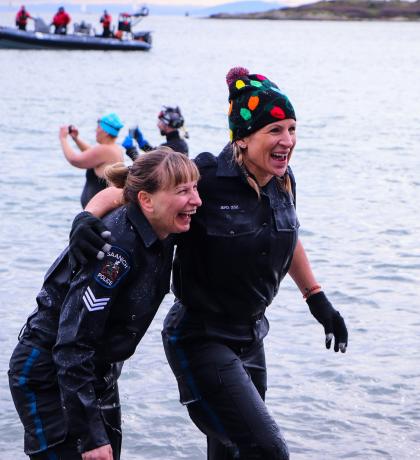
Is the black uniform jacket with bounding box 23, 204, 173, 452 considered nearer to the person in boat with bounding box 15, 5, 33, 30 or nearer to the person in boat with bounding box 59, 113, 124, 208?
the person in boat with bounding box 59, 113, 124, 208

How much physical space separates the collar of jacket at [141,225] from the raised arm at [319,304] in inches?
37.9

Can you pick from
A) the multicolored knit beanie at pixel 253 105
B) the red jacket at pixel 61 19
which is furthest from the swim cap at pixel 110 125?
the red jacket at pixel 61 19

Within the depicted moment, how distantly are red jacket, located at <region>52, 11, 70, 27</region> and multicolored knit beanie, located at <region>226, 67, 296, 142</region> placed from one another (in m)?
52.3

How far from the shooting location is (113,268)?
3811 millimetres

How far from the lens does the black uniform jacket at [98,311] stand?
378 centimetres

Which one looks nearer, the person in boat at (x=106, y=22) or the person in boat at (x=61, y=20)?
the person in boat at (x=61, y=20)

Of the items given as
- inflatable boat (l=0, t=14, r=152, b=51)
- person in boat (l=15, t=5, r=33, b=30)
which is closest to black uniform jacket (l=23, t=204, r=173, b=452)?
person in boat (l=15, t=5, r=33, b=30)

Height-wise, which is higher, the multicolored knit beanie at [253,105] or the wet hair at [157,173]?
→ the multicolored knit beanie at [253,105]

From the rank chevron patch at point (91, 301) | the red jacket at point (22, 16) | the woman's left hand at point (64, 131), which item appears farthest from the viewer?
the red jacket at point (22, 16)

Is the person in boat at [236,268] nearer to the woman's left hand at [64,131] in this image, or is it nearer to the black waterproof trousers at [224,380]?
the black waterproof trousers at [224,380]

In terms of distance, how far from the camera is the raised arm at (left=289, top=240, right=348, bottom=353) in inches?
185

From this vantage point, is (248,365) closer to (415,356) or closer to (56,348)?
(56,348)

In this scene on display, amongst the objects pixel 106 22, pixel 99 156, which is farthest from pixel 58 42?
pixel 99 156

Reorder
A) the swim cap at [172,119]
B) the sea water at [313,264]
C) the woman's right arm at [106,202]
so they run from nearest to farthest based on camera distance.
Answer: the woman's right arm at [106,202] → the sea water at [313,264] → the swim cap at [172,119]
